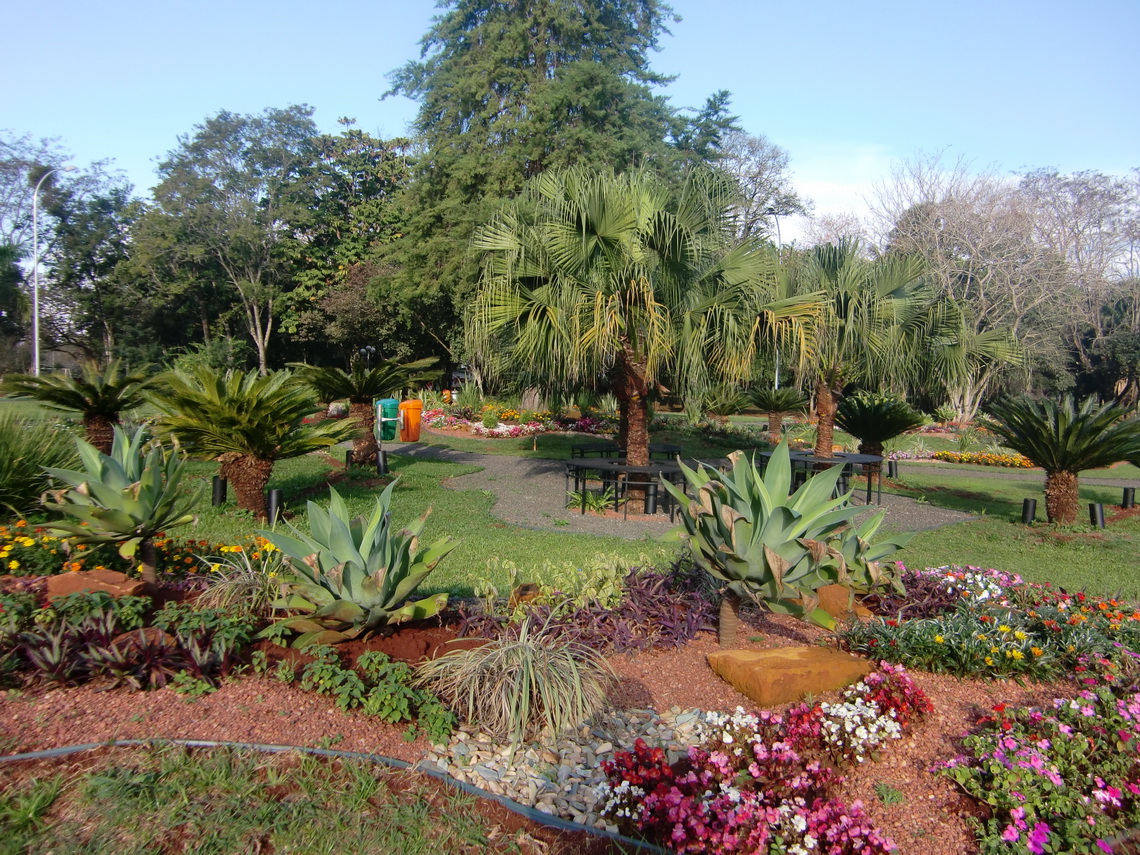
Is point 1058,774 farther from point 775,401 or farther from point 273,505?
point 775,401

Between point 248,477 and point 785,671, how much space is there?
699cm

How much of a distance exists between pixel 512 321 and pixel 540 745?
8.17 meters

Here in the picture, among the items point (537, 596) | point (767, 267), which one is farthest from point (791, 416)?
point (537, 596)

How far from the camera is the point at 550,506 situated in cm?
1193

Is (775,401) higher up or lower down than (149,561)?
higher up

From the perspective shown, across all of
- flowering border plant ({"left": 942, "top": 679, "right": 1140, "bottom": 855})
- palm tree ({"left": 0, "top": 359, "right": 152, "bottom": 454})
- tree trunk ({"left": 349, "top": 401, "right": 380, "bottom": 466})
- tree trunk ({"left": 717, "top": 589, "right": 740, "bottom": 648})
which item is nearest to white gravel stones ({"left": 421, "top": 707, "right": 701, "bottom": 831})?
tree trunk ({"left": 717, "top": 589, "right": 740, "bottom": 648})

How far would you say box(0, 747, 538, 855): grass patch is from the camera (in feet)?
8.98

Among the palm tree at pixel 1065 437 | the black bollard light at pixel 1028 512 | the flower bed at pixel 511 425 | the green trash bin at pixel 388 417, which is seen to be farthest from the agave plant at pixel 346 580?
the flower bed at pixel 511 425

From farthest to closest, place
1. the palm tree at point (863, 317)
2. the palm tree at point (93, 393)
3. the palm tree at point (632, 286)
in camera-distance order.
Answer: the palm tree at point (863, 317)
the palm tree at point (632, 286)
the palm tree at point (93, 393)

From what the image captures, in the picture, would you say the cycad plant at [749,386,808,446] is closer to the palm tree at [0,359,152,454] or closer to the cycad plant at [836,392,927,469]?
the cycad plant at [836,392,927,469]

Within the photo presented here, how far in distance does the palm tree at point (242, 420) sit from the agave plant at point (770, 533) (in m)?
5.84

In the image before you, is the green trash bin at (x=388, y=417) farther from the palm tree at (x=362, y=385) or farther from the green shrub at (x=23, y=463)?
the green shrub at (x=23, y=463)

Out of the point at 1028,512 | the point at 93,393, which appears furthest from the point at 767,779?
the point at 1028,512

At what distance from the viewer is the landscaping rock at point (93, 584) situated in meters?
4.46
